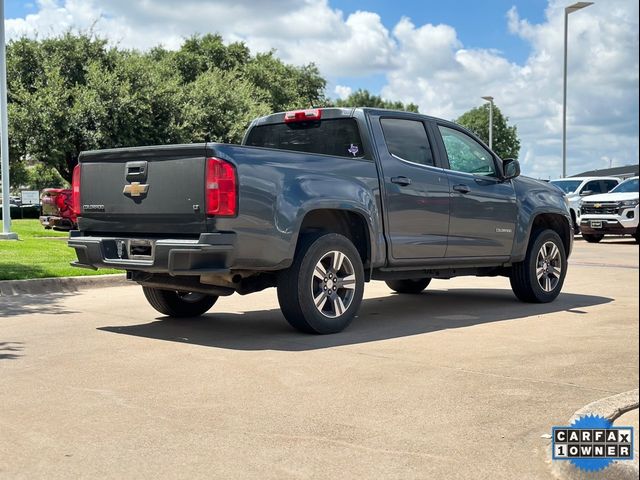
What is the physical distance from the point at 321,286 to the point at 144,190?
5.71 feet

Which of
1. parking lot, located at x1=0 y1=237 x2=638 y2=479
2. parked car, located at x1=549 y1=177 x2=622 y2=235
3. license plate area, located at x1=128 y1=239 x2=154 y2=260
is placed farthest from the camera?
parked car, located at x1=549 y1=177 x2=622 y2=235

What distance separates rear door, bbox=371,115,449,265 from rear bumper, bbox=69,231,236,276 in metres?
1.92

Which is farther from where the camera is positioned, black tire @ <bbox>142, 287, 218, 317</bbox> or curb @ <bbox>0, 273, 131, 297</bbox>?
curb @ <bbox>0, 273, 131, 297</bbox>

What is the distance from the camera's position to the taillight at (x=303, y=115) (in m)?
8.49

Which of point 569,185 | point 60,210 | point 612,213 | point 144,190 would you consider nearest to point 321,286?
point 144,190

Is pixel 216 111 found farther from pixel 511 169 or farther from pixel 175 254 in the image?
pixel 175 254

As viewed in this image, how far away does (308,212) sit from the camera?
736 cm

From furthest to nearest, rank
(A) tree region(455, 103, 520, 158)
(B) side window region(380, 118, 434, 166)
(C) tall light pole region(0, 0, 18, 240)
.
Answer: (A) tree region(455, 103, 520, 158), (C) tall light pole region(0, 0, 18, 240), (B) side window region(380, 118, 434, 166)

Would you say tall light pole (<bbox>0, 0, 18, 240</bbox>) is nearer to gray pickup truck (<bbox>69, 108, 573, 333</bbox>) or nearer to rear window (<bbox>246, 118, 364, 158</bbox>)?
rear window (<bbox>246, 118, 364, 158</bbox>)

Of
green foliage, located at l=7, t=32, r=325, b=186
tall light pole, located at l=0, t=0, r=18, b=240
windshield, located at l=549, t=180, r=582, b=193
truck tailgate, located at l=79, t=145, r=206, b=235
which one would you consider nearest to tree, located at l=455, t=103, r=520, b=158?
green foliage, located at l=7, t=32, r=325, b=186

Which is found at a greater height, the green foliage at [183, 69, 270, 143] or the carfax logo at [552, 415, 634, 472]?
the green foliage at [183, 69, 270, 143]

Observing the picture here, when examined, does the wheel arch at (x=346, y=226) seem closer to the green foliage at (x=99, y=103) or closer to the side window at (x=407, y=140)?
the side window at (x=407, y=140)

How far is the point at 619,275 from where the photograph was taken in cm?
1359

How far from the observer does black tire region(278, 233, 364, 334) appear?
7258 millimetres
